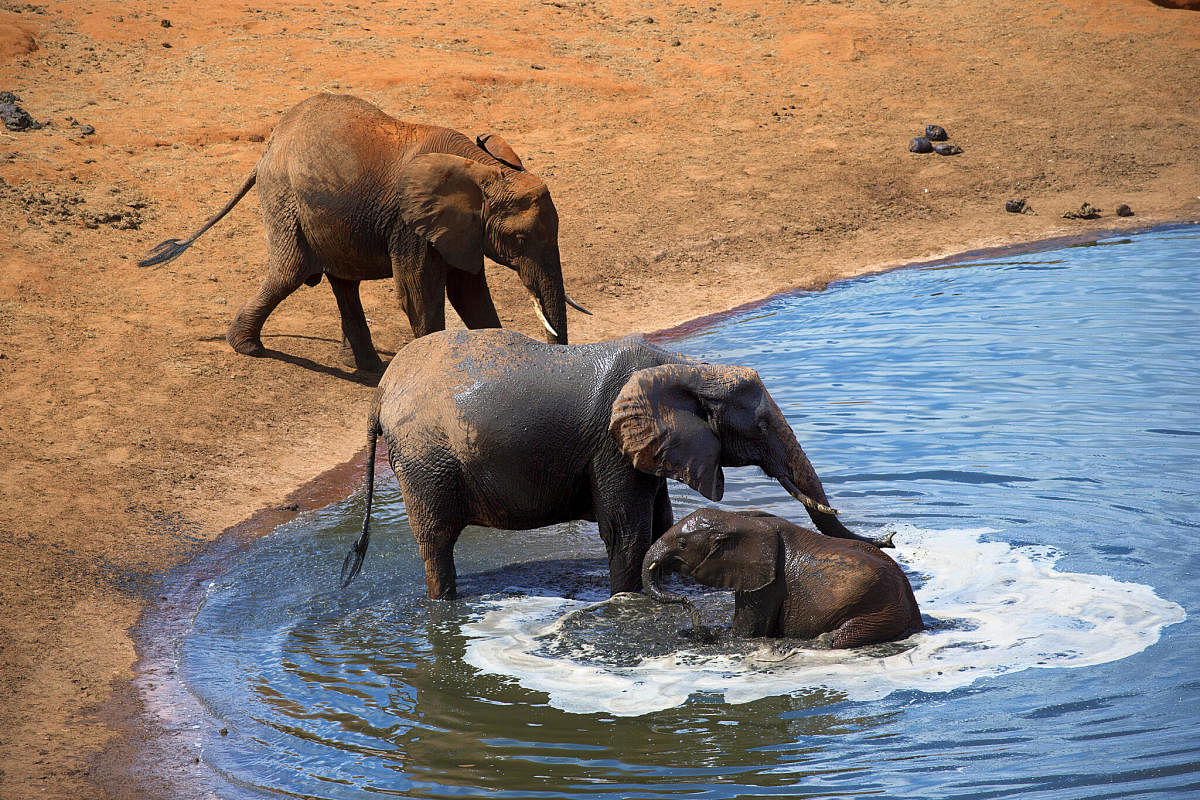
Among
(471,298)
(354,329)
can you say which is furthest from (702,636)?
(354,329)

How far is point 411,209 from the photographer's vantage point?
9.99 metres

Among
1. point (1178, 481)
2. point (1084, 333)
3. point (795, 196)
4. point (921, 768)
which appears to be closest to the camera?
point (921, 768)

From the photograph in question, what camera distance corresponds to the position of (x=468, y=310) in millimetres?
10812

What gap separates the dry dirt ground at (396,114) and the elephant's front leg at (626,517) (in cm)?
259

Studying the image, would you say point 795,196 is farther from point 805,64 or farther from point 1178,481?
point 1178,481

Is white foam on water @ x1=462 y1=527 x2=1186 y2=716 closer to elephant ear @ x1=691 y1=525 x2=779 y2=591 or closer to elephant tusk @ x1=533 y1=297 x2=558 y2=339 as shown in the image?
elephant ear @ x1=691 y1=525 x2=779 y2=591

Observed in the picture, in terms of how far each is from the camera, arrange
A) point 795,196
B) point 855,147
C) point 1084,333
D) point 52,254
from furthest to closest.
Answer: point 855,147
point 795,196
point 52,254
point 1084,333

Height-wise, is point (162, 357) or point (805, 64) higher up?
point (805, 64)

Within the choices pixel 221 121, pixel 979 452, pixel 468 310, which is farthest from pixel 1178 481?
pixel 221 121

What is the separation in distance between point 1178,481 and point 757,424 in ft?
11.9

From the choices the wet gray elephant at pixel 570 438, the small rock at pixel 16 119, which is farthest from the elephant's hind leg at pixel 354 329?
the small rock at pixel 16 119

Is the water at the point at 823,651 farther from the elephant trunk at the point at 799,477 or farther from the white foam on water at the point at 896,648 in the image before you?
the elephant trunk at the point at 799,477

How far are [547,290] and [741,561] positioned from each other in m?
4.28

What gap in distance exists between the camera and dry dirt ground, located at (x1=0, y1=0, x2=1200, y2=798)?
8.27 meters
